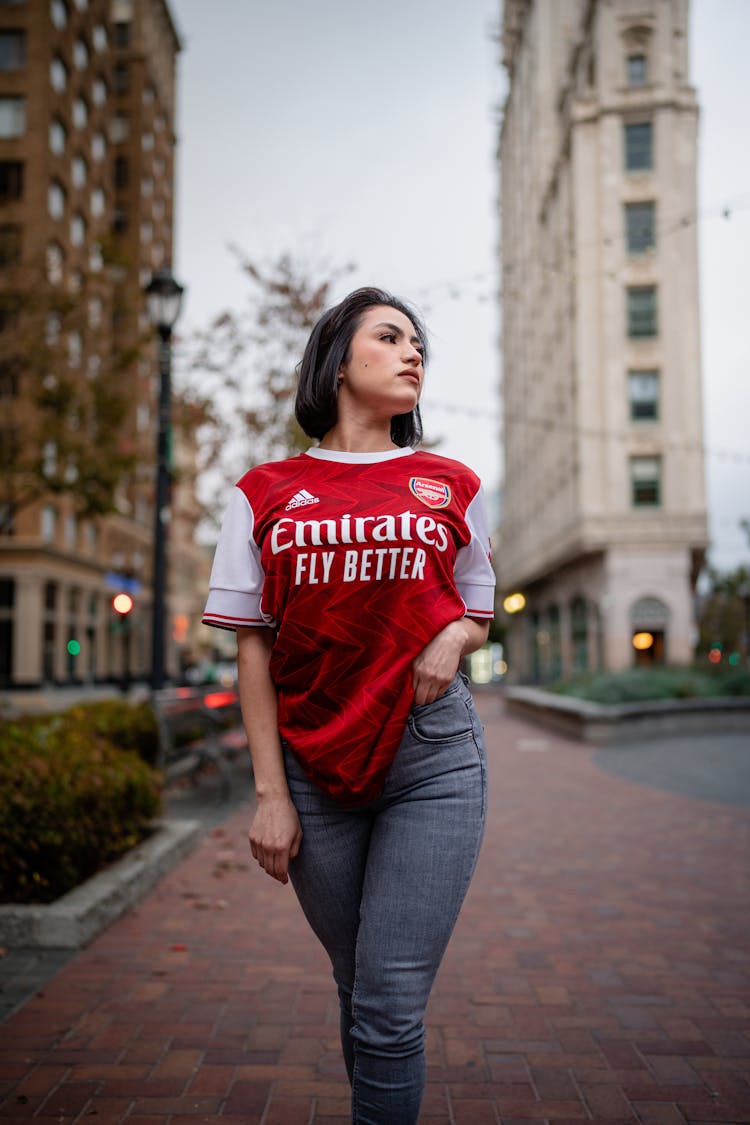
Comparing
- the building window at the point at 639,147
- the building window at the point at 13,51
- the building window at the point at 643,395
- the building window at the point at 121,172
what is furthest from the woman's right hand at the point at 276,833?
the building window at the point at 121,172

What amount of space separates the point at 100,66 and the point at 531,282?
76.2 feet

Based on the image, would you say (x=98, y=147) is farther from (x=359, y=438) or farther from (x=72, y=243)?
(x=359, y=438)

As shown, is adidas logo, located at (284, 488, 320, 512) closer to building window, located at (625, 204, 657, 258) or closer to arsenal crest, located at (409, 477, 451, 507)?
arsenal crest, located at (409, 477, 451, 507)

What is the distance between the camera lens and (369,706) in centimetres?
196

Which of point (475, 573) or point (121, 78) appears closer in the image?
point (475, 573)

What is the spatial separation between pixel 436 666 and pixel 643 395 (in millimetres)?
35235

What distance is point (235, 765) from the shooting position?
38.9 ft

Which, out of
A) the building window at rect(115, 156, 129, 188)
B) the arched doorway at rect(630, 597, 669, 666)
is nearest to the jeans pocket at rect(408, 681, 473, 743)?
the arched doorway at rect(630, 597, 669, 666)

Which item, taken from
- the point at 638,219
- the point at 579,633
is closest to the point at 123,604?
the point at 638,219

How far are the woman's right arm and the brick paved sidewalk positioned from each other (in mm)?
1338

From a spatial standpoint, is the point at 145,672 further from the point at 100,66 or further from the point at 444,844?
the point at 444,844

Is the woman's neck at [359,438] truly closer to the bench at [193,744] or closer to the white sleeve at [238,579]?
the white sleeve at [238,579]

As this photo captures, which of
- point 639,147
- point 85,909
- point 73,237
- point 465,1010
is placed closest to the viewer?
point 465,1010

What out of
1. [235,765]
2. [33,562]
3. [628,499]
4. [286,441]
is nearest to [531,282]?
[628,499]
